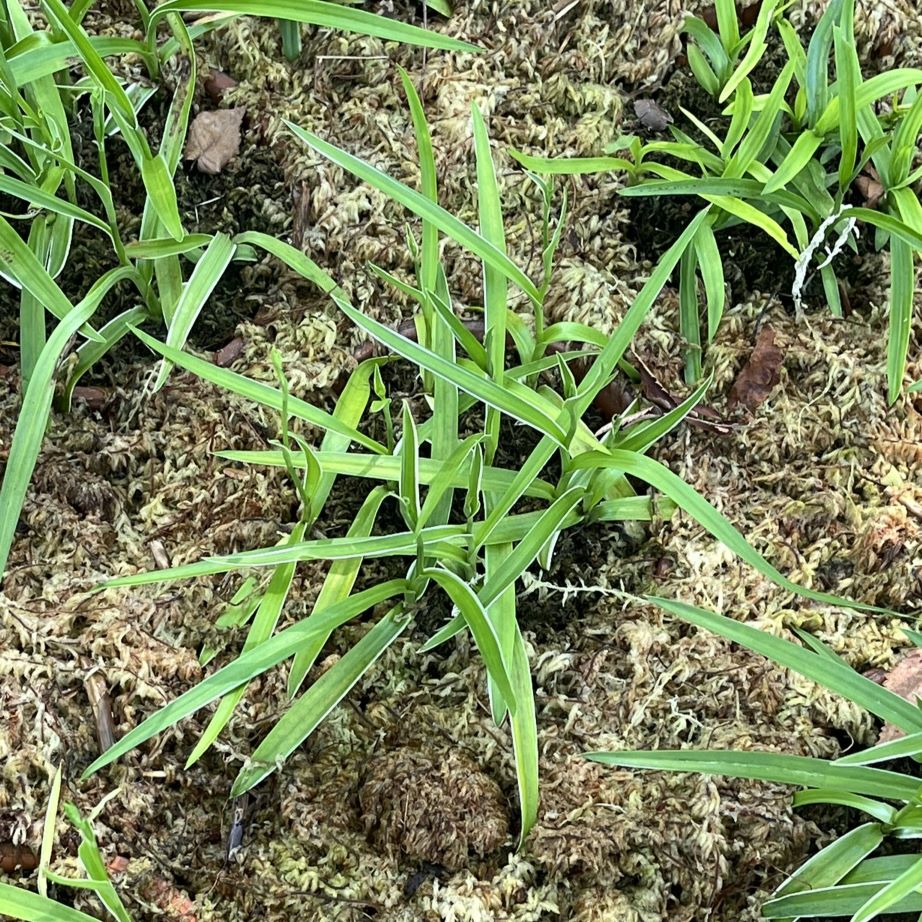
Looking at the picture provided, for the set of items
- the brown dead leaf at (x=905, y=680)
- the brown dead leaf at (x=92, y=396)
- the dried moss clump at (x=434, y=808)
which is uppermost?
the brown dead leaf at (x=92, y=396)

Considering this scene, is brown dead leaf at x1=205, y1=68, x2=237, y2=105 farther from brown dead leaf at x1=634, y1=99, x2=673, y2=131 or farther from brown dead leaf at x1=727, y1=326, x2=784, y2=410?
brown dead leaf at x1=727, y1=326, x2=784, y2=410

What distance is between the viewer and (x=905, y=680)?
1022 mm

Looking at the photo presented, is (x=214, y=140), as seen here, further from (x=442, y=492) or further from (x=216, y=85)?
(x=442, y=492)

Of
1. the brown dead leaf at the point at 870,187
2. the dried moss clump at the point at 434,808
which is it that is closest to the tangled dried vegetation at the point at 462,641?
the dried moss clump at the point at 434,808

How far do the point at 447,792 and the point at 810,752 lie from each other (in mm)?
409

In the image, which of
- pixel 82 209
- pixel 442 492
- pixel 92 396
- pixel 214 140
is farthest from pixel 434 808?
pixel 214 140

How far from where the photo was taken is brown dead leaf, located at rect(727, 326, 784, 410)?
1.20 m

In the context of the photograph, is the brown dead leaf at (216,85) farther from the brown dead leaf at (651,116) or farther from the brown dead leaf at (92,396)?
the brown dead leaf at (651,116)

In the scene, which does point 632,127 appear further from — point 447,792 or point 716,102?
point 447,792

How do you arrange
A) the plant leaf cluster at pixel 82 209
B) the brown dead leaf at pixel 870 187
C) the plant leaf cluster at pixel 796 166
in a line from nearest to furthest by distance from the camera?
the plant leaf cluster at pixel 82 209, the plant leaf cluster at pixel 796 166, the brown dead leaf at pixel 870 187

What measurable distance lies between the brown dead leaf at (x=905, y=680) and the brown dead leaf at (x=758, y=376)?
36 centimetres

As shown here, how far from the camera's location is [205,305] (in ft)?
4.05

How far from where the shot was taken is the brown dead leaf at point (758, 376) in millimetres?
1196

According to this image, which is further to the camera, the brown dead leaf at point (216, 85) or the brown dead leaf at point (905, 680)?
the brown dead leaf at point (216, 85)
